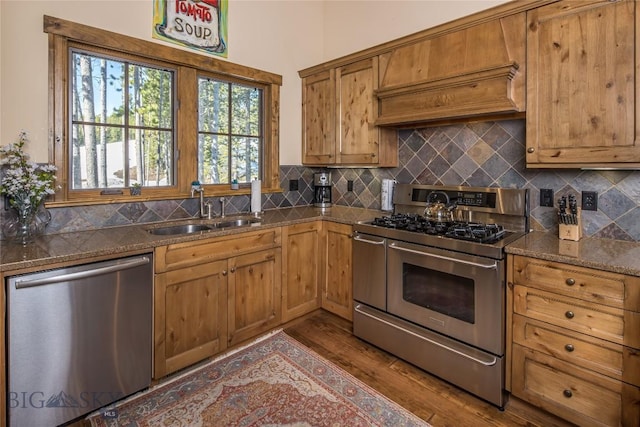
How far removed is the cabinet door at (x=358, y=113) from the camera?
2922 mm

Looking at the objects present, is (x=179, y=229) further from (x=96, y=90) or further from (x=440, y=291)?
(x=440, y=291)

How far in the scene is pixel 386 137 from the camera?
2980mm

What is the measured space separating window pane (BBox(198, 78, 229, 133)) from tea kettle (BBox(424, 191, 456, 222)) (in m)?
1.85

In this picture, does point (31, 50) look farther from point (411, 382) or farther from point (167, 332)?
point (411, 382)

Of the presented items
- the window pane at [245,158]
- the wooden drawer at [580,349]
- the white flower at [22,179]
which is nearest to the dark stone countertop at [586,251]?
the wooden drawer at [580,349]

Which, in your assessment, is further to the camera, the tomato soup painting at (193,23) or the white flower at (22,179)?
the tomato soup painting at (193,23)

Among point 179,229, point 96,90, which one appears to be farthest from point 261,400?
point 96,90

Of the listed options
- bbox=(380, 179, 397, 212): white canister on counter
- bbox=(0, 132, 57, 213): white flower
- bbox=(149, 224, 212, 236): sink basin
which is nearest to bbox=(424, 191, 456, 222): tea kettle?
bbox=(380, 179, 397, 212): white canister on counter

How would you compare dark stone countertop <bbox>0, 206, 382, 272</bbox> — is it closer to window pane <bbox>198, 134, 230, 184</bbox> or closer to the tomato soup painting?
window pane <bbox>198, 134, 230, 184</bbox>

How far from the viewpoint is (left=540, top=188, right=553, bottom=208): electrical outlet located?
7.40 ft

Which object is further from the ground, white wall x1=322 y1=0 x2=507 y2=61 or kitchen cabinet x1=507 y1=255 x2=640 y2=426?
white wall x1=322 y1=0 x2=507 y2=61

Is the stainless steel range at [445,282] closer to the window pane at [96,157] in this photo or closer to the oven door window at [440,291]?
the oven door window at [440,291]

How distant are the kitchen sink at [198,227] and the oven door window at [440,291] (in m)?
1.21

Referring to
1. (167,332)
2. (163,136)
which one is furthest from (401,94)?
(167,332)
